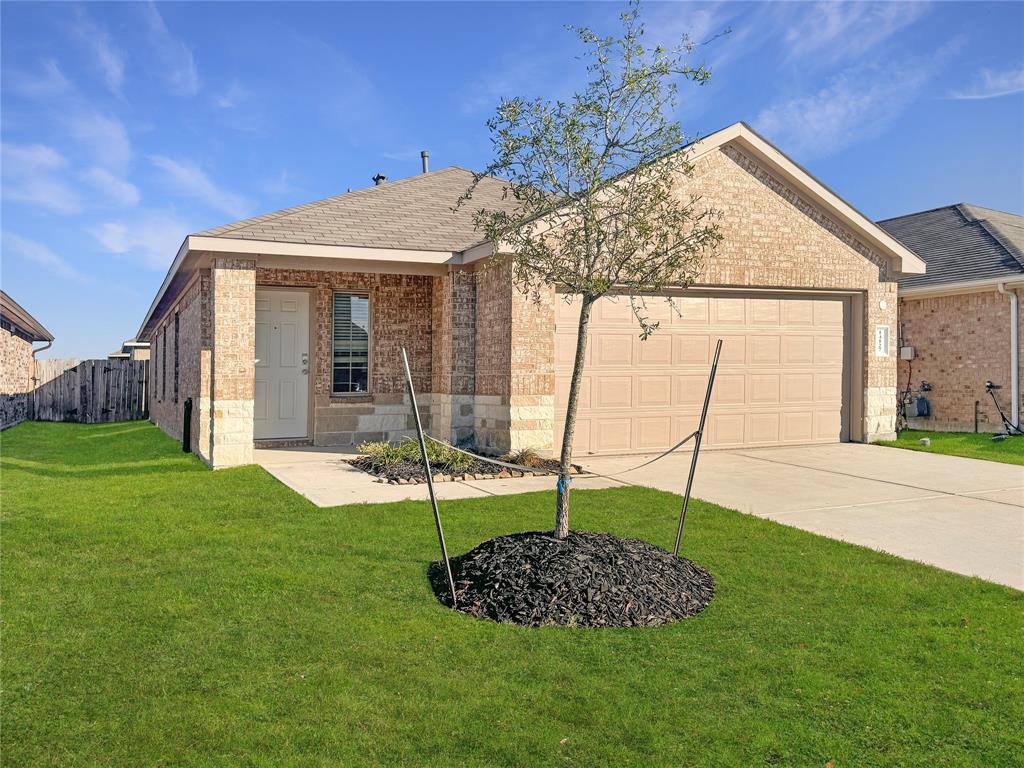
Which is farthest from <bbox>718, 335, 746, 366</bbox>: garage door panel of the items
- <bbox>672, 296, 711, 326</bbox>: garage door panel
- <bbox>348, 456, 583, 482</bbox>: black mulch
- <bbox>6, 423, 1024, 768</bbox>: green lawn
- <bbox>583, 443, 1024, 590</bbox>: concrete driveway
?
<bbox>6, 423, 1024, 768</bbox>: green lawn

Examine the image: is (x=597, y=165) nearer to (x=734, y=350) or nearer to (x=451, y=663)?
(x=451, y=663)

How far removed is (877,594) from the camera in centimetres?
498

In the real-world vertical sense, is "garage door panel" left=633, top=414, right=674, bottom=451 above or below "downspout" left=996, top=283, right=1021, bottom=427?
below

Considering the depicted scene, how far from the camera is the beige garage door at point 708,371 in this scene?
11.3m

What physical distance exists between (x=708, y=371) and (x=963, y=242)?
9764mm

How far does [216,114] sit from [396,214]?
294 cm

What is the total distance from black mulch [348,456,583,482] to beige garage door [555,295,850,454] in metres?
1.21

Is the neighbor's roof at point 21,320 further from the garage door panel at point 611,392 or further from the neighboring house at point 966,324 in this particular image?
the neighboring house at point 966,324

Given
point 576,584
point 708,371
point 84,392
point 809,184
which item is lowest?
point 576,584

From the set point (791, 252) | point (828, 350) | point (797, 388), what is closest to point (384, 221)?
point (791, 252)

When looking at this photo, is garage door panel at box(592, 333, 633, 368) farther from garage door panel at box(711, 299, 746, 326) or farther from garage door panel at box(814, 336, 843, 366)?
garage door panel at box(814, 336, 843, 366)

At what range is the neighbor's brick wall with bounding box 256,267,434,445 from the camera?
12.5m

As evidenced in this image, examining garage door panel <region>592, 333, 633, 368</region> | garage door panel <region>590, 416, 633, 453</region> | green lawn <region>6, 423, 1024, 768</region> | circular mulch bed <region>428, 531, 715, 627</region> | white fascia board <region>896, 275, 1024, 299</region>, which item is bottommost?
green lawn <region>6, 423, 1024, 768</region>

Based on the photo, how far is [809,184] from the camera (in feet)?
40.0
